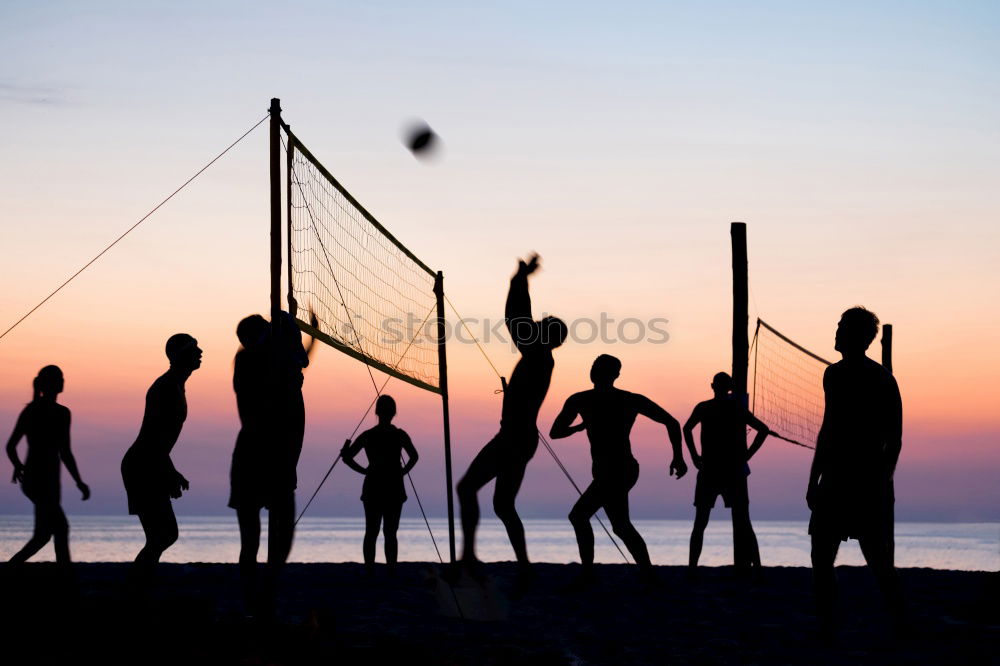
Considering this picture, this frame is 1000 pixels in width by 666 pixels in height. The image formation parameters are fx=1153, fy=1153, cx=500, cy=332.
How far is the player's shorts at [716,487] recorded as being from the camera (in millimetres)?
9195

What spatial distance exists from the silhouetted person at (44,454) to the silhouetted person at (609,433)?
3388mm

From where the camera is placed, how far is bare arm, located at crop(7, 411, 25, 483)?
789 cm

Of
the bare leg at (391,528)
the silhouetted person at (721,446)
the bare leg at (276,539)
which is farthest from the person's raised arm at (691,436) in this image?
the bare leg at (276,539)

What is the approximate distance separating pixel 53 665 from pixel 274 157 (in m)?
3.00

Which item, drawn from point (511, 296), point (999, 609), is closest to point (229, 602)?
point (511, 296)

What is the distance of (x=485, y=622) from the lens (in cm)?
698

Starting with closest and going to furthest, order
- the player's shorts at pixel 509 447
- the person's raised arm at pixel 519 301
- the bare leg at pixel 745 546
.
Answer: the person's raised arm at pixel 519 301 < the player's shorts at pixel 509 447 < the bare leg at pixel 745 546

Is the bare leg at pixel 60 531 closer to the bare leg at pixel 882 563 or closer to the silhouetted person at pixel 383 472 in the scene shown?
the silhouetted person at pixel 383 472

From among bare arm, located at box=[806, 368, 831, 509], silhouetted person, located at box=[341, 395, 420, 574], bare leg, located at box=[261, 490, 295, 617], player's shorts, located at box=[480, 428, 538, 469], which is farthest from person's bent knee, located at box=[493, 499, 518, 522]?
silhouetted person, located at box=[341, 395, 420, 574]

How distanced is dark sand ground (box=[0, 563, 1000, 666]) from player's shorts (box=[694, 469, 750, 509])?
68 cm

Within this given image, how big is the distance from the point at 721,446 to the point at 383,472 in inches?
106

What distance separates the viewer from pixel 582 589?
27.7 feet

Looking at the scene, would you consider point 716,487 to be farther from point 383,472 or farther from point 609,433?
point 383,472

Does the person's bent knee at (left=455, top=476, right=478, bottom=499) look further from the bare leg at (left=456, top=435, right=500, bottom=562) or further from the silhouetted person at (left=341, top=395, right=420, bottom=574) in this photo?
the silhouetted person at (left=341, top=395, right=420, bottom=574)
